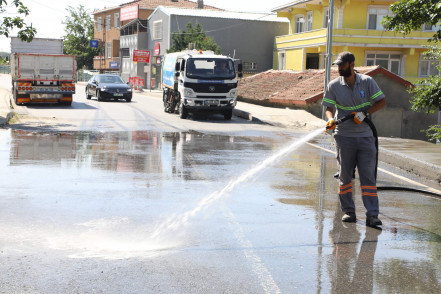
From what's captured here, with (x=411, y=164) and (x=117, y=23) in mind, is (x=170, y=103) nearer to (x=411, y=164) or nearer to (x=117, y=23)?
(x=411, y=164)

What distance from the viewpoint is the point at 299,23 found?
5291cm

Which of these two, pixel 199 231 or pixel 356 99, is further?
pixel 356 99

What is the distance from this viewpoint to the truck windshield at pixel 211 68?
24.7 metres

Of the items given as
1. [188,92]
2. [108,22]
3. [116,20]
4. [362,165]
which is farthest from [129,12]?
[362,165]

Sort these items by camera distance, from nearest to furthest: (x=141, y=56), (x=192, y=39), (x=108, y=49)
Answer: (x=192, y=39), (x=141, y=56), (x=108, y=49)

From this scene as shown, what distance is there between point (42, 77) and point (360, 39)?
→ 25.2m

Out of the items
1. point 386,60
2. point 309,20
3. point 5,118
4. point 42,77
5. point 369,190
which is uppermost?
point 309,20

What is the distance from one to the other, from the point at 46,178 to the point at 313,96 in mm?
19309

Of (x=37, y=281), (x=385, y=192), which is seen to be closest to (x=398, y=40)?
(x=385, y=192)

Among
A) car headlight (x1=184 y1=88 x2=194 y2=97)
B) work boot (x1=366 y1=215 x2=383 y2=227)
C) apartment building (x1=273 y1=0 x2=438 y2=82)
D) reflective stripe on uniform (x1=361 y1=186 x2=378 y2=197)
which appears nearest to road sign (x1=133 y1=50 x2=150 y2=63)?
apartment building (x1=273 y1=0 x2=438 y2=82)

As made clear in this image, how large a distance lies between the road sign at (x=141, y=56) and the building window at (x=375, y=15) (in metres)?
26.0

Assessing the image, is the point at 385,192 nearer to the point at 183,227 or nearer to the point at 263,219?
the point at 263,219

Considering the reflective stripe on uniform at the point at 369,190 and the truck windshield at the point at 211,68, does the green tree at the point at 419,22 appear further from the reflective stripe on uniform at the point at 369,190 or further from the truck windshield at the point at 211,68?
the truck windshield at the point at 211,68

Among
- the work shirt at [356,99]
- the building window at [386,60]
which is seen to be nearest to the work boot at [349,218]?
the work shirt at [356,99]
